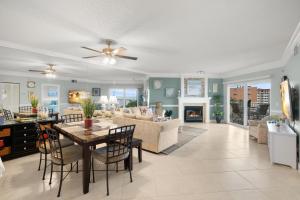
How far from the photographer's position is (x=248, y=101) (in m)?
7.04

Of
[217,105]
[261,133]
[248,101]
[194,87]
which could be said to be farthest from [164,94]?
[261,133]

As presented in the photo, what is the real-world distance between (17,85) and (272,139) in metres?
10.1

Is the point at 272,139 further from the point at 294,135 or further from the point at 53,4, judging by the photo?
the point at 53,4

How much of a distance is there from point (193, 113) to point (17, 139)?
7507mm

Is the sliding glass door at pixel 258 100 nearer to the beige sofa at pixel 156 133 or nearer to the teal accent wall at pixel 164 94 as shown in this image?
the teal accent wall at pixel 164 94

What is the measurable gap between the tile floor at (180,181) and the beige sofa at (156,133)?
0.95 ft

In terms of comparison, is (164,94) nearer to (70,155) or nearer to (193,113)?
(193,113)

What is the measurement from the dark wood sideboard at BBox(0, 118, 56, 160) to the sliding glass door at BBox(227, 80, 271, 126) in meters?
7.57

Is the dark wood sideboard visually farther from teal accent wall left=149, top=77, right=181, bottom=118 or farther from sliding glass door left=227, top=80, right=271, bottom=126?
sliding glass door left=227, top=80, right=271, bottom=126

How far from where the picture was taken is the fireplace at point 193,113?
29.3 ft

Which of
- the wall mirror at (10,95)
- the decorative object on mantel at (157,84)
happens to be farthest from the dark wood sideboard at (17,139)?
the decorative object on mantel at (157,84)

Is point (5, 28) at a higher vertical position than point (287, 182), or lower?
higher

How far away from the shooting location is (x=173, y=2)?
2.20 m

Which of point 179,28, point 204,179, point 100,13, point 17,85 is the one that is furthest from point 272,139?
point 17,85
